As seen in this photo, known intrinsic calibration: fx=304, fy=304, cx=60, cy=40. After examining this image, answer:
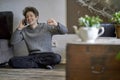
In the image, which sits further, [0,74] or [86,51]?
[0,74]

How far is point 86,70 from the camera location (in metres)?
2.01

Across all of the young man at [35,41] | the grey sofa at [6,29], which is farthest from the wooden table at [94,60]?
the grey sofa at [6,29]

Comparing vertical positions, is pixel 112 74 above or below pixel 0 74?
above

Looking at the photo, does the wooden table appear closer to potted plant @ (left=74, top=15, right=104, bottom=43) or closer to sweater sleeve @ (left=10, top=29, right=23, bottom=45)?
potted plant @ (left=74, top=15, right=104, bottom=43)

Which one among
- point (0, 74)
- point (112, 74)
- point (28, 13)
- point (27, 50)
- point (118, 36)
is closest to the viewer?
point (112, 74)

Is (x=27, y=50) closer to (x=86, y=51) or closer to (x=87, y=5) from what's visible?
(x=87, y=5)

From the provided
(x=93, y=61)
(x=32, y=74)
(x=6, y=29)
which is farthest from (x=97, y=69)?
(x=6, y=29)

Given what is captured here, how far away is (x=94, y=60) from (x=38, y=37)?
2462 mm

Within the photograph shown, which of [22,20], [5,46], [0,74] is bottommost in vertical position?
[0,74]

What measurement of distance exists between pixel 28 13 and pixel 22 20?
15 centimetres

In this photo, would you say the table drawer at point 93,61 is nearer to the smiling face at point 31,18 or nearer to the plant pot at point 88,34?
the plant pot at point 88,34

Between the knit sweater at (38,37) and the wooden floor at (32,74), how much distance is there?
1.22ft

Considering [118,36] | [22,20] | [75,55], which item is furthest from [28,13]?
[75,55]

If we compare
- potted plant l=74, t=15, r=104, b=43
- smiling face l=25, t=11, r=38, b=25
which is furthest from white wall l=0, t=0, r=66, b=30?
potted plant l=74, t=15, r=104, b=43
